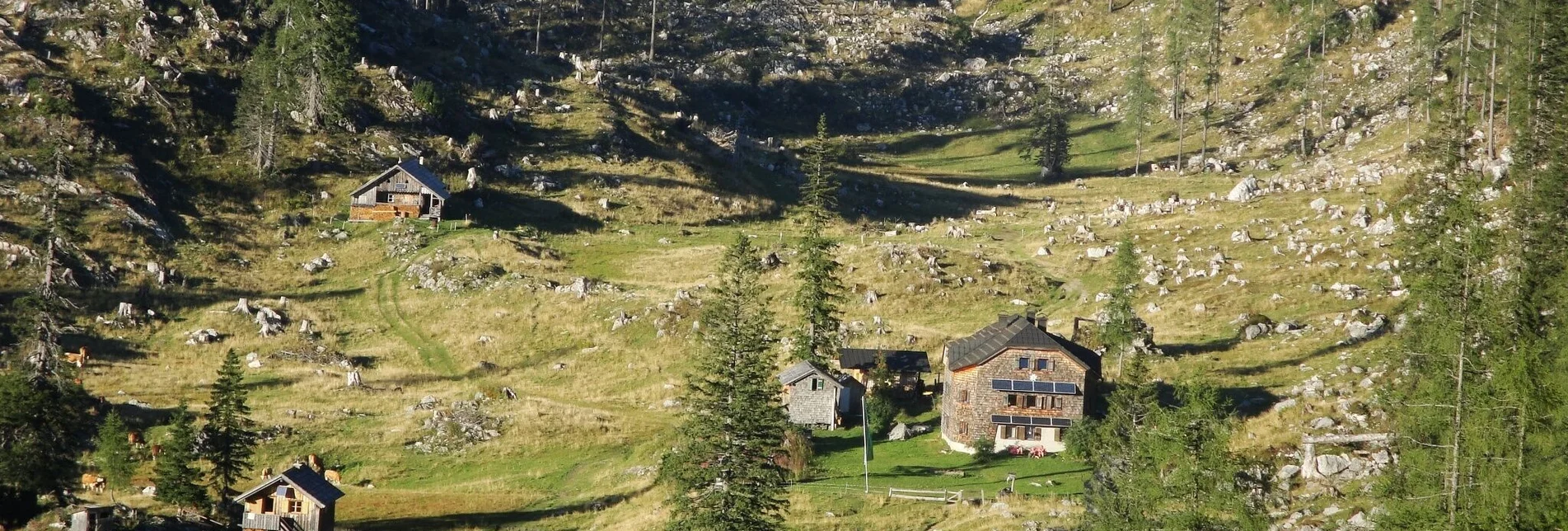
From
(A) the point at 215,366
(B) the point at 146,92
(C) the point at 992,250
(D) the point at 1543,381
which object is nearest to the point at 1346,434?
(D) the point at 1543,381

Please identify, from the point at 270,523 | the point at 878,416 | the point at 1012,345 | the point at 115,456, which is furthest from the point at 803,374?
the point at 115,456

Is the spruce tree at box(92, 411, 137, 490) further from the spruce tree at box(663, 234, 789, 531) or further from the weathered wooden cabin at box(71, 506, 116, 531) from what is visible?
the spruce tree at box(663, 234, 789, 531)

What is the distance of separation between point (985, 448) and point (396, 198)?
61.6m

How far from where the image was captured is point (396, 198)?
4414 inches

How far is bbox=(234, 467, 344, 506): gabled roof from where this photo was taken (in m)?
59.7

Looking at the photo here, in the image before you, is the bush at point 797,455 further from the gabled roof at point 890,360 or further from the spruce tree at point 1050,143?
the spruce tree at point 1050,143

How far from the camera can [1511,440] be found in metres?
37.6

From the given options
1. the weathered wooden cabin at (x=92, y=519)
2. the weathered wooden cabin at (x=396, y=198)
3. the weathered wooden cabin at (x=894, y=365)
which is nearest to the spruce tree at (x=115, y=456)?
the weathered wooden cabin at (x=92, y=519)

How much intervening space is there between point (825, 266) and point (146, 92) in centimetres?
6855

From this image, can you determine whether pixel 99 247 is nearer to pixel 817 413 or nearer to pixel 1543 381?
pixel 817 413

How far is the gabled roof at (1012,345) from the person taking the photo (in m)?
75.2

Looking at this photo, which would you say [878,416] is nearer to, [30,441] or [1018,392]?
[1018,392]

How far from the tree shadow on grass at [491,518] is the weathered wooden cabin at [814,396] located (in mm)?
14223

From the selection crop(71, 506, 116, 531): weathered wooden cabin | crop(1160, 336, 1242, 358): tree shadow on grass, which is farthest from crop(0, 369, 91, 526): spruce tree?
crop(1160, 336, 1242, 358): tree shadow on grass
